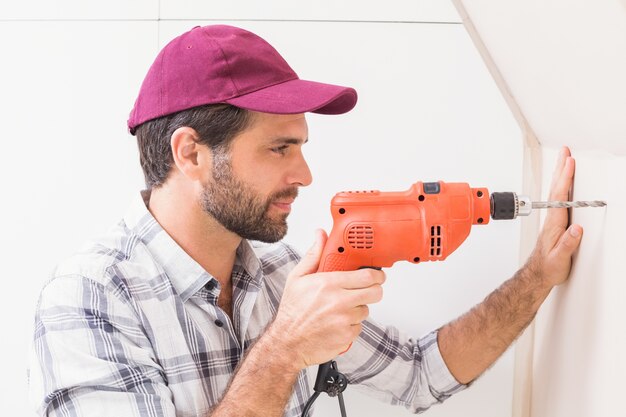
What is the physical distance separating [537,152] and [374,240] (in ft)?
1.55

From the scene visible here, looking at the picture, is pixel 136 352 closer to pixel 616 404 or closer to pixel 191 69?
pixel 191 69

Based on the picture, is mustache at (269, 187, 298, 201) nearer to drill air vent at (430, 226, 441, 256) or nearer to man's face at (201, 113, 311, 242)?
man's face at (201, 113, 311, 242)

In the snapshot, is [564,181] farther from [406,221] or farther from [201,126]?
[201,126]

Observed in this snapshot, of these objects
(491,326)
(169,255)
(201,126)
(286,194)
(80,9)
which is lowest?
(491,326)

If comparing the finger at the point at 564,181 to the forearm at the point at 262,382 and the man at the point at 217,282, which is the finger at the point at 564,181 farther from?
the forearm at the point at 262,382

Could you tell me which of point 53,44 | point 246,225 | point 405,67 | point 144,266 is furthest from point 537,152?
point 53,44

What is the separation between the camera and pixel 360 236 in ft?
3.51

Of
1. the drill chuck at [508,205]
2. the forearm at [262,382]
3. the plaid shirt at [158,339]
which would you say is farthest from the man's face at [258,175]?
the drill chuck at [508,205]

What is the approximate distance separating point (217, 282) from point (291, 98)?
356 millimetres

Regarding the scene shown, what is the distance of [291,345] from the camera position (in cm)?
107

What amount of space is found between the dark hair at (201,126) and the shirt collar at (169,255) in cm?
9

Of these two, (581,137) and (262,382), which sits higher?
(581,137)

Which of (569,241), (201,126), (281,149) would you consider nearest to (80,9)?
(201,126)

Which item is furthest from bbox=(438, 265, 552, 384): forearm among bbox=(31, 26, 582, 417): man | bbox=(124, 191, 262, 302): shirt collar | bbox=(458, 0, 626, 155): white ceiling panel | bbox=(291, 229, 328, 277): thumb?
bbox=(124, 191, 262, 302): shirt collar
